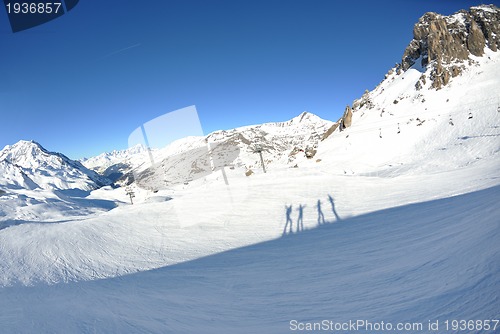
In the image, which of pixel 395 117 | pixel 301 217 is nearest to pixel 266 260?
pixel 301 217

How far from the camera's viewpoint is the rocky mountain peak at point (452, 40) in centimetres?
5878

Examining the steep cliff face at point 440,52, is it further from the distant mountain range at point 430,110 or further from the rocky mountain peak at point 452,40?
the distant mountain range at point 430,110

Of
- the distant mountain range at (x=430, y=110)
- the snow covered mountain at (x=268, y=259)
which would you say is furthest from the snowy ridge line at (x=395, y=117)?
the snow covered mountain at (x=268, y=259)

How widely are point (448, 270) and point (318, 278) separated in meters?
2.83

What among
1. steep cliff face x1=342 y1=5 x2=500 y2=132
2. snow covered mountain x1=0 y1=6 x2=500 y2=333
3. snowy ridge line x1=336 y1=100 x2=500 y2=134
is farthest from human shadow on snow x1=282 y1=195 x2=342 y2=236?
steep cliff face x1=342 y1=5 x2=500 y2=132

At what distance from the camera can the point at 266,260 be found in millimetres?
8633

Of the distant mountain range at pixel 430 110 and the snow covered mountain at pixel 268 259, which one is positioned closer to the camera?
the snow covered mountain at pixel 268 259

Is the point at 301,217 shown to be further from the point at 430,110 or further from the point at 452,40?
the point at 452,40

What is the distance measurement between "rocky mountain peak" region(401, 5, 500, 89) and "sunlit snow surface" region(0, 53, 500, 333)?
5668 centimetres

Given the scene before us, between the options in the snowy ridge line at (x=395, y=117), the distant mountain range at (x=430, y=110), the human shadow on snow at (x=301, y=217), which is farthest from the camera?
→ the snowy ridge line at (x=395, y=117)

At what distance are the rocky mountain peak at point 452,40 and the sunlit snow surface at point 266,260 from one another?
5668 cm

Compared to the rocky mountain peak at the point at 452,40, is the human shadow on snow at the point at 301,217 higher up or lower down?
lower down

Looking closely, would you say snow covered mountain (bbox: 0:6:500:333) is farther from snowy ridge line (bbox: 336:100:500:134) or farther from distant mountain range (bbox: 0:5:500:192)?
snowy ridge line (bbox: 336:100:500:134)

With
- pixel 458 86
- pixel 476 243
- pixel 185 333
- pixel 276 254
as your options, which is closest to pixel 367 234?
pixel 276 254
